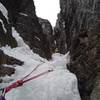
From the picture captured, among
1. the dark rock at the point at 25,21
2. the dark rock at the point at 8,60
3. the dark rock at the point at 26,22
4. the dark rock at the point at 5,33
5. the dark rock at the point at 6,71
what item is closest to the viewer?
the dark rock at the point at 6,71

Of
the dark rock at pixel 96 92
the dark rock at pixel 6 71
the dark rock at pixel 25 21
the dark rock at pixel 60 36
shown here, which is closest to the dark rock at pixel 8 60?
the dark rock at pixel 6 71

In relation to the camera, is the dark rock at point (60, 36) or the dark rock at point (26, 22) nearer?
the dark rock at point (26, 22)

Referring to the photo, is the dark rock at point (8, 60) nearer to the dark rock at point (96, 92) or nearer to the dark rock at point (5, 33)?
the dark rock at point (5, 33)

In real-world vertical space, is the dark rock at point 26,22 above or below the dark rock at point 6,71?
below

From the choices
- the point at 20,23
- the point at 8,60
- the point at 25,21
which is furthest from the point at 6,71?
the point at 25,21

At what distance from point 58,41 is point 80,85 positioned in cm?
5462

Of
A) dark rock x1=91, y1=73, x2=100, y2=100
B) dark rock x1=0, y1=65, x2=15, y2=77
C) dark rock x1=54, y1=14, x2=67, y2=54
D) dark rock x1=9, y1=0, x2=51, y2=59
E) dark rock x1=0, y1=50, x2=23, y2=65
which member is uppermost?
dark rock x1=91, y1=73, x2=100, y2=100

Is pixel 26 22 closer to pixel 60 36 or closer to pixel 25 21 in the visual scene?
pixel 25 21

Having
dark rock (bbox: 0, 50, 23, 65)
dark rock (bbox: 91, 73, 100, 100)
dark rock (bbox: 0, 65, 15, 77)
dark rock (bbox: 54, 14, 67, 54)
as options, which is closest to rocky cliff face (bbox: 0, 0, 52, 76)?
dark rock (bbox: 0, 50, 23, 65)

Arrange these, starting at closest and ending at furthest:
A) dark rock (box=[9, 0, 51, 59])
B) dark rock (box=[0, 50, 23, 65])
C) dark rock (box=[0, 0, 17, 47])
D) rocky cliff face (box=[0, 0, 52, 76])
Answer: dark rock (box=[0, 50, 23, 65]) → dark rock (box=[0, 0, 17, 47]) → rocky cliff face (box=[0, 0, 52, 76]) → dark rock (box=[9, 0, 51, 59])

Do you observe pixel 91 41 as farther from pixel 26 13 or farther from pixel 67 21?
pixel 67 21

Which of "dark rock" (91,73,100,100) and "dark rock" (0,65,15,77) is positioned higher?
"dark rock" (91,73,100,100)

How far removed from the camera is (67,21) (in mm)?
54188

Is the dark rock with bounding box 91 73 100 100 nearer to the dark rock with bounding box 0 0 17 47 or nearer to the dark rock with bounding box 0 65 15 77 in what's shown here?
the dark rock with bounding box 0 65 15 77
